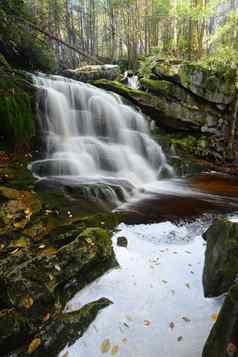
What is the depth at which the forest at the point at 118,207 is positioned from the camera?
2270 millimetres

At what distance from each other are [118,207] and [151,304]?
2.90 metres

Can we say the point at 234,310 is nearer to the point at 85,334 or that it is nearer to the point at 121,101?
the point at 85,334

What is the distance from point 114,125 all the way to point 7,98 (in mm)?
4707

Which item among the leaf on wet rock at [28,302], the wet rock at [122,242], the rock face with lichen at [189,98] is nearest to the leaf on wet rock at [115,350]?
the leaf on wet rock at [28,302]

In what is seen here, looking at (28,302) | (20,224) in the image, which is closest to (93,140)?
(20,224)

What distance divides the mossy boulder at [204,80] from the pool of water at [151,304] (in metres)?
10.4

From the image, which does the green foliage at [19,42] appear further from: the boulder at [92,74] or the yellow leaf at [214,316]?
the yellow leaf at [214,316]

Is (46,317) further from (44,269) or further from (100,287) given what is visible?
(100,287)

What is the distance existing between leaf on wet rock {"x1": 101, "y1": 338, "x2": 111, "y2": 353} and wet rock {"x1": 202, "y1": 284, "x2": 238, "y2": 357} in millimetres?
860

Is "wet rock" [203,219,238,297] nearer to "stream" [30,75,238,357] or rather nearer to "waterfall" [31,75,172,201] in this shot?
"stream" [30,75,238,357]

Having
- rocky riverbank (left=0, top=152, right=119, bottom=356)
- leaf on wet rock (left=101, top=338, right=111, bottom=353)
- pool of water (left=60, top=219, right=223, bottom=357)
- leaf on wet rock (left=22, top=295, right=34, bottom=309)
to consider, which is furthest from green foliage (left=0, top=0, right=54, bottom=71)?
leaf on wet rock (left=101, top=338, right=111, bottom=353)

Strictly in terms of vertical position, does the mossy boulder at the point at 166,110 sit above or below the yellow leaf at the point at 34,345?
above

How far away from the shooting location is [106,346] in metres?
2.19

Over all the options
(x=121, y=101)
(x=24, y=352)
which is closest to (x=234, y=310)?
(x=24, y=352)
